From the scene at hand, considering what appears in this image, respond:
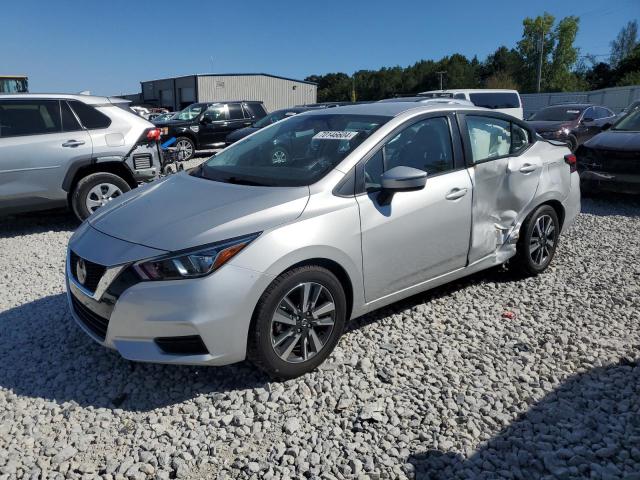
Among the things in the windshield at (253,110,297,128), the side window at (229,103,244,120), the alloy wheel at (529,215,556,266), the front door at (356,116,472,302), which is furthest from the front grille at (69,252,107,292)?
the side window at (229,103,244,120)

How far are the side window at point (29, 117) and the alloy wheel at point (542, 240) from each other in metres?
5.76

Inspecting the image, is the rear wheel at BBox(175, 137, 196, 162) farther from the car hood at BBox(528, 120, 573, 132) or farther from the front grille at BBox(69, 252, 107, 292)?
the front grille at BBox(69, 252, 107, 292)

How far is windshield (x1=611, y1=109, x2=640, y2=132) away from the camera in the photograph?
848 centimetres

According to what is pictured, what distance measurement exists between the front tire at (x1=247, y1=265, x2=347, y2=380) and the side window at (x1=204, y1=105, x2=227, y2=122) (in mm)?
13870

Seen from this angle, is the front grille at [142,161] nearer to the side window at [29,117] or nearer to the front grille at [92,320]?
the side window at [29,117]

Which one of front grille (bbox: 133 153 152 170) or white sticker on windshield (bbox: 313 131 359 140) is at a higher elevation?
white sticker on windshield (bbox: 313 131 359 140)

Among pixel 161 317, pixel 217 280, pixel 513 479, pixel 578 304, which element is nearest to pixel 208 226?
pixel 217 280

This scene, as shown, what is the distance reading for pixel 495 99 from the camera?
16.7 m

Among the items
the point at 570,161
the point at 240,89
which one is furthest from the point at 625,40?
the point at 570,161

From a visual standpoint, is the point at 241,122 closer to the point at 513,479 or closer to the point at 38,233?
the point at 38,233

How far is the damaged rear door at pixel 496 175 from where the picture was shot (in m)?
3.98

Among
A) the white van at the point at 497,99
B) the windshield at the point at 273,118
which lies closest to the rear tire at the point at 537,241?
the windshield at the point at 273,118

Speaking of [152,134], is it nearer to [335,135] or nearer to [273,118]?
[335,135]

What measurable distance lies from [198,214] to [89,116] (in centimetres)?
458
